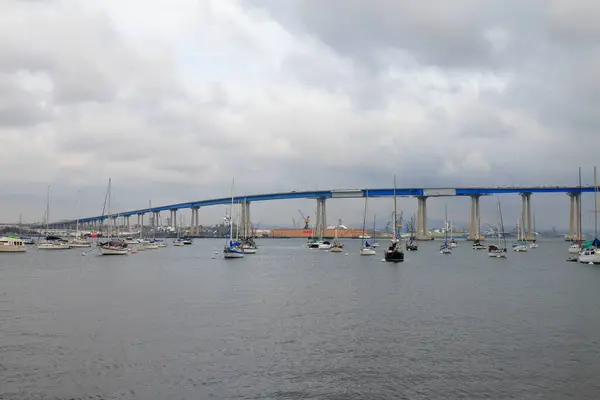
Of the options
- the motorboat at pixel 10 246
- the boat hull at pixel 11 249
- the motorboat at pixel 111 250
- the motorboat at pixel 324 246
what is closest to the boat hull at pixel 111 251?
the motorboat at pixel 111 250

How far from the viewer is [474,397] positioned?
61.9 ft

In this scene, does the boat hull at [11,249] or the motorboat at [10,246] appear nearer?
the boat hull at [11,249]

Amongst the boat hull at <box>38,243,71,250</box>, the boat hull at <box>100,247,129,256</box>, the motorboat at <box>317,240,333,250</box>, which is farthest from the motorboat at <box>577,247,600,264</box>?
the boat hull at <box>38,243,71,250</box>

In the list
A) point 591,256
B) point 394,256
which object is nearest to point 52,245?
point 394,256

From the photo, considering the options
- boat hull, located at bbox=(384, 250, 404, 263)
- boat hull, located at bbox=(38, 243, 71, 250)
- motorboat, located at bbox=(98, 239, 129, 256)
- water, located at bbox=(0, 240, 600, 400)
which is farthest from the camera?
boat hull, located at bbox=(38, 243, 71, 250)

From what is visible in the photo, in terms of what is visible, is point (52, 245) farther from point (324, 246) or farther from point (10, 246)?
point (324, 246)

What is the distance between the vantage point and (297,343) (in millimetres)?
26719

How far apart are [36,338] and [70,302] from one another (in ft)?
45.3

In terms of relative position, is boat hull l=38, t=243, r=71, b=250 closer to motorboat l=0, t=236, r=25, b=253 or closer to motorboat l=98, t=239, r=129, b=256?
motorboat l=0, t=236, r=25, b=253

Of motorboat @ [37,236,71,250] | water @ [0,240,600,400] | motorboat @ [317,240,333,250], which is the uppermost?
motorboat @ [37,236,71,250]

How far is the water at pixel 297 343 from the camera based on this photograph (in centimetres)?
1984

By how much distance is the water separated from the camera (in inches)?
781

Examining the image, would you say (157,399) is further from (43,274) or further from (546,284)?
(43,274)

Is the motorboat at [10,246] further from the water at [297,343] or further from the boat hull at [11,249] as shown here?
the water at [297,343]
